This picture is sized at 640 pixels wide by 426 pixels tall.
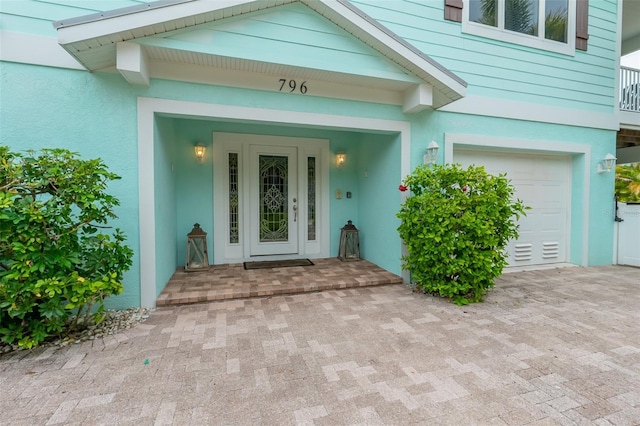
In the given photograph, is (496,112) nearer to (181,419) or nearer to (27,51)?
(181,419)

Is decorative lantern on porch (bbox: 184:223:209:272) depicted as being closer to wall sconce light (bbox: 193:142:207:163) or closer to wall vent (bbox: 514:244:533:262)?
wall sconce light (bbox: 193:142:207:163)

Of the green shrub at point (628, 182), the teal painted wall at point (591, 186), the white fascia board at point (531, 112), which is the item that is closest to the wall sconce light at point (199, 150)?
the white fascia board at point (531, 112)

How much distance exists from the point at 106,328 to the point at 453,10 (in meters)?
6.45

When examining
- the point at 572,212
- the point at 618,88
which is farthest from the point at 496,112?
the point at 618,88

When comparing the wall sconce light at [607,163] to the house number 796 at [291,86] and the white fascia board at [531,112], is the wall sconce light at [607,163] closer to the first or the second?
the white fascia board at [531,112]

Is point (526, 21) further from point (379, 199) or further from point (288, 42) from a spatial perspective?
point (288, 42)

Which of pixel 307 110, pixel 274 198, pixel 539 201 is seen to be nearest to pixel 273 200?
pixel 274 198

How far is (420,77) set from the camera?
390 centimetres

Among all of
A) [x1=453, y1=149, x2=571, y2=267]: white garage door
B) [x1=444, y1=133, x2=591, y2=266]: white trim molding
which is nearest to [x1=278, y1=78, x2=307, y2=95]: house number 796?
[x1=444, y1=133, x2=591, y2=266]: white trim molding

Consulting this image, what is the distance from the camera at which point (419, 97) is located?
13.0ft

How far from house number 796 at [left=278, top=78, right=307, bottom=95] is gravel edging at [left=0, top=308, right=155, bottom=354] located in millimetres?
3189

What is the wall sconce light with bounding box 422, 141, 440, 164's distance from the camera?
14.1 feet

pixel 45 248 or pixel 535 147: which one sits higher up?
pixel 535 147

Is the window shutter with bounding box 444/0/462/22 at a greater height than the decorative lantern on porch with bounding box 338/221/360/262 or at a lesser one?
greater
